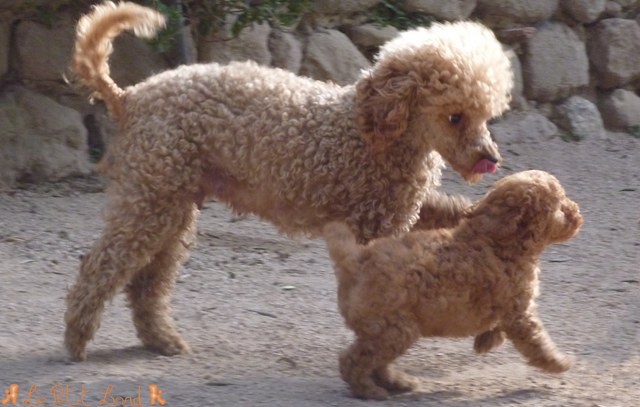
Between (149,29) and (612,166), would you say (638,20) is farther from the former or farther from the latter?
(149,29)

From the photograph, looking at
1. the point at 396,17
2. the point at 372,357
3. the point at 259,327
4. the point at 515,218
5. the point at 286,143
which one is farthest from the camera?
the point at 396,17

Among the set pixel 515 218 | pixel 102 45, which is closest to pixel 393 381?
pixel 515 218

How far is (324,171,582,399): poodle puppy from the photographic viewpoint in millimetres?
4539

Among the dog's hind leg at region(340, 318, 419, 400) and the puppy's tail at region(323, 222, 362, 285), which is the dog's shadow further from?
the puppy's tail at region(323, 222, 362, 285)

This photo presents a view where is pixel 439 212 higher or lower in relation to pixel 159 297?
higher

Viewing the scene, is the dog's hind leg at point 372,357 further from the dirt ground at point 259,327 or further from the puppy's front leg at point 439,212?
the puppy's front leg at point 439,212

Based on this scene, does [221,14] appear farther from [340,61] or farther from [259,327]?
[259,327]

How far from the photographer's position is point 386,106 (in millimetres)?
4844

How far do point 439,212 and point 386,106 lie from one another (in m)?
0.66

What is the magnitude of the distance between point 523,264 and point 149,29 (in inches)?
81.2

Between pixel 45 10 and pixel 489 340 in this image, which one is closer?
pixel 489 340

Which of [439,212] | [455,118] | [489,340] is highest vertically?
[455,118]

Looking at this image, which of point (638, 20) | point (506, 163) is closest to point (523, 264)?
point (506, 163)

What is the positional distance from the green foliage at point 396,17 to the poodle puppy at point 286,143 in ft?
13.4
